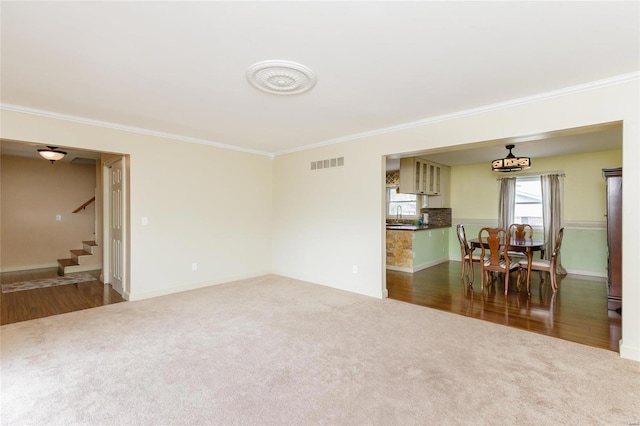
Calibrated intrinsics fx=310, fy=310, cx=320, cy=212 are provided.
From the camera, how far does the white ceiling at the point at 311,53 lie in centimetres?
184

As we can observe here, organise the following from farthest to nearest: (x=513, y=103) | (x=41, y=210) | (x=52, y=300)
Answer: (x=41, y=210)
(x=52, y=300)
(x=513, y=103)

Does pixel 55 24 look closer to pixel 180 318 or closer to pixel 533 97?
pixel 180 318

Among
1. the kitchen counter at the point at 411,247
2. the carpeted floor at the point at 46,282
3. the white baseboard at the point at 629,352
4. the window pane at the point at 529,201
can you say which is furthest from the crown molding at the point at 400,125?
the window pane at the point at 529,201

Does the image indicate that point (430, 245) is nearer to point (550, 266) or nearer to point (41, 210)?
point (550, 266)

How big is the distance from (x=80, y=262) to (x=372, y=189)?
6.19 m

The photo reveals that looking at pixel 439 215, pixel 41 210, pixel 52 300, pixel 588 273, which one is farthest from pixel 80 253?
pixel 588 273

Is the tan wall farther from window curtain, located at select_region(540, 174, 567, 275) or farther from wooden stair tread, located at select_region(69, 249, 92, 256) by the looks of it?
window curtain, located at select_region(540, 174, 567, 275)

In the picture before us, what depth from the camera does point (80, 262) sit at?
21.1 ft

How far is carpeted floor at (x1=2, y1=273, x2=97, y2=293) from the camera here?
16.8ft

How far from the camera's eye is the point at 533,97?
3.14 meters

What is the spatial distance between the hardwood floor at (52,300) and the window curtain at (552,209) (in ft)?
26.2

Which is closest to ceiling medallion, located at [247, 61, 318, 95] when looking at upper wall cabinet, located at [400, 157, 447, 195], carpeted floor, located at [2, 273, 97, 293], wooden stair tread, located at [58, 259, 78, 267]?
upper wall cabinet, located at [400, 157, 447, 195]

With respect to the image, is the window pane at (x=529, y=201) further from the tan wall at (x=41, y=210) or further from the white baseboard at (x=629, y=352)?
the tan wall at (x=41, y=210)

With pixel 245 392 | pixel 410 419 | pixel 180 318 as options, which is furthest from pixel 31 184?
pixel 410 419
